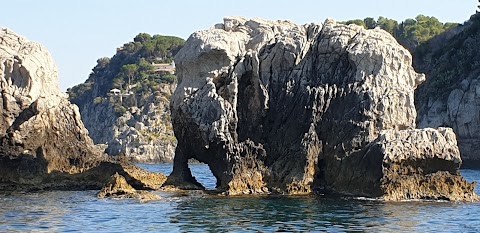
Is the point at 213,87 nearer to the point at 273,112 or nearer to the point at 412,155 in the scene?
the point at 273,112

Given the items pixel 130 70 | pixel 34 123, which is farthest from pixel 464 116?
pixel 130 70

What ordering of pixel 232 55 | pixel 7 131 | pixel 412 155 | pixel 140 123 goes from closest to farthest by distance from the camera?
pixel 412 155 → pixel 232 55 → pixel 7 131 → pixel 140 123

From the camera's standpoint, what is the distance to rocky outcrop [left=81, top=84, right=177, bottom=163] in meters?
133

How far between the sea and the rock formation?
5009 millimetres

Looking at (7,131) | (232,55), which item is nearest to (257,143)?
(232,55)

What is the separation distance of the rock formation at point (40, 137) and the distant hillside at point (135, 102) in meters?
76.2

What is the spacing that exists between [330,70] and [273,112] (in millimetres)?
3534

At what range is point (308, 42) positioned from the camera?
4456 cm

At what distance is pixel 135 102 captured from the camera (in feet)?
530

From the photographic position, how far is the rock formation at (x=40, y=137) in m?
47.2

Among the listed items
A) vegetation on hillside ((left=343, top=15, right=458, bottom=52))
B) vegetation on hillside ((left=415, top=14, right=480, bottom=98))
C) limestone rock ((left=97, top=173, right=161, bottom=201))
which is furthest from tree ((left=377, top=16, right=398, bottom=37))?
limestone rock ((left=97, top=173, right=161, bottom=201))

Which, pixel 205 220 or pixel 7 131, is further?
pixel 7 131

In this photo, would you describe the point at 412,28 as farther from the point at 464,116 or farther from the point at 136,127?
the point at 464,116

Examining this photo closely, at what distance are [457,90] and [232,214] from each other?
213ft
